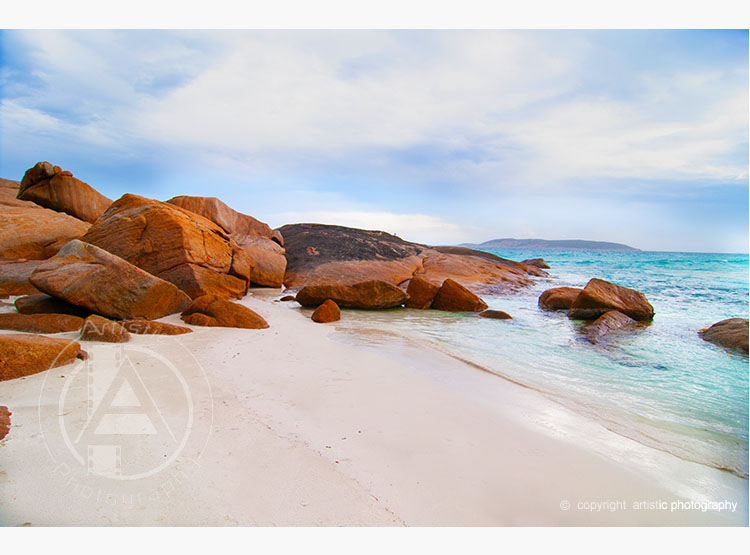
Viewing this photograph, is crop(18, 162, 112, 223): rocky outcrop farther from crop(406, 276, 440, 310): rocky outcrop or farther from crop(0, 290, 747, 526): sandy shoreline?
crop(406, 276, 440, 310): rocky outcrop

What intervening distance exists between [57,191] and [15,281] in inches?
192

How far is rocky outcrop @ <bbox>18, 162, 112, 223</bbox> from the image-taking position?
9648 mm

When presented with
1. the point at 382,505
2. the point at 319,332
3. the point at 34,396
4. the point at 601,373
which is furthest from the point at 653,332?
the point at 34,396

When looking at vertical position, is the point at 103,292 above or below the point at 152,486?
above

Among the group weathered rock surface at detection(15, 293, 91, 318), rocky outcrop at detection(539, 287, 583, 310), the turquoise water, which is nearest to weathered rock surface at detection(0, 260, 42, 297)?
weathered rock surface at detection(15, 293, 91, 318)

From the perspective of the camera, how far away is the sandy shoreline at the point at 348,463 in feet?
5.86

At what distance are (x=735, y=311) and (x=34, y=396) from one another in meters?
15.0

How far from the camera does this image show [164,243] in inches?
278

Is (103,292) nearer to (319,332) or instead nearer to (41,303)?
(41,303)

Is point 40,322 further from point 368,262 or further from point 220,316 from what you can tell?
point 368,262

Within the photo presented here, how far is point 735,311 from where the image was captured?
35.0ft

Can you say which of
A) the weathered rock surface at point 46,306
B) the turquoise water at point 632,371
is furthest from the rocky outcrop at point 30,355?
the turquoise water at point 632,371

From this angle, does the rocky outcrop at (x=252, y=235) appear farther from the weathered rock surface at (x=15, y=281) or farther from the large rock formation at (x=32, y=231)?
the weathered rock surface at (x=15, y=281)

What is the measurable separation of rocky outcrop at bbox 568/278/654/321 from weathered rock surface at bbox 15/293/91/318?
9228 mm
